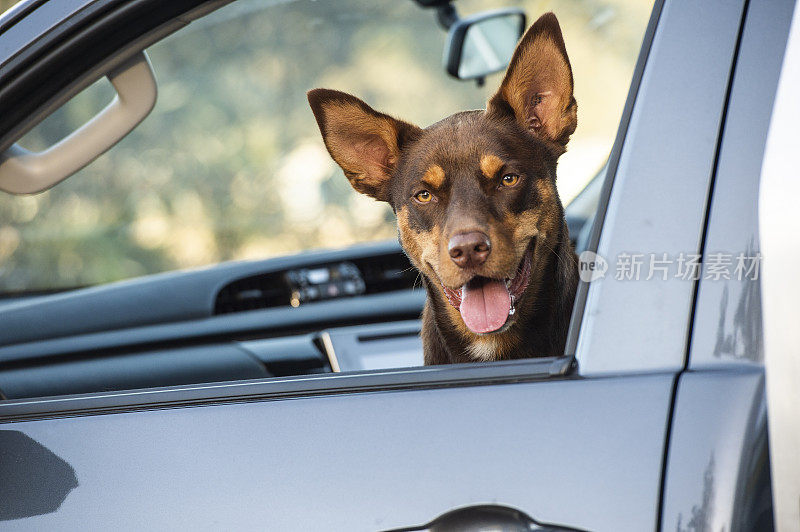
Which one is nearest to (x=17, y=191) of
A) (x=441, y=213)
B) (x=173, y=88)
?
(x=441, y=213)

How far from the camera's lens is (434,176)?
2.54 meters

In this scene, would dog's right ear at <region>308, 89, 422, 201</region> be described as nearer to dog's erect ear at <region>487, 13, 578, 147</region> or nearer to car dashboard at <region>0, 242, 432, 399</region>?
dog's erect ear at <region>487, 13, 578, 147</region>

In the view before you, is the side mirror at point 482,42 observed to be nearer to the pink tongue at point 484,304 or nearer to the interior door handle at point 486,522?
the pink tongue at point 484,304

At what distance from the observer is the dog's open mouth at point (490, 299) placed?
2.22 meters

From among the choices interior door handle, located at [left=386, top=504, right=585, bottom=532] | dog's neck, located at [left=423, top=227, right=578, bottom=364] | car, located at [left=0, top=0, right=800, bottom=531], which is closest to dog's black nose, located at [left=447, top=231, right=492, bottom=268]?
dog's neck, located at [left=423, top=227, right=578, bottom=364]

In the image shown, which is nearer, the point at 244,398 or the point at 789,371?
the point at 789,371

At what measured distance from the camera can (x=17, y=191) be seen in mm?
1870

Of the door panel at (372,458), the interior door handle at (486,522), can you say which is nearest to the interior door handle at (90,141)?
the door panel at (372,458)

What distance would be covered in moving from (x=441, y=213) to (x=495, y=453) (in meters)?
1.31

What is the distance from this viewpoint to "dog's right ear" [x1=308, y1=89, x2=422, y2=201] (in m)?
2.41

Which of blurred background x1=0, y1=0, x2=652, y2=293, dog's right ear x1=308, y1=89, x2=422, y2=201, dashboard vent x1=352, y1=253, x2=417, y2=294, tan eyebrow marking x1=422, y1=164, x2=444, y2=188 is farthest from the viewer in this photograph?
blurred background x1=0, y1=0, x2=652, y2=293

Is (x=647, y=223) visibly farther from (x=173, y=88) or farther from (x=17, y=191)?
(x=173, y=88)

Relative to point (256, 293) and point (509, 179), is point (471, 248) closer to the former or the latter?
point (509, 179)

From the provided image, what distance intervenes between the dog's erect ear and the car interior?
827 mm
